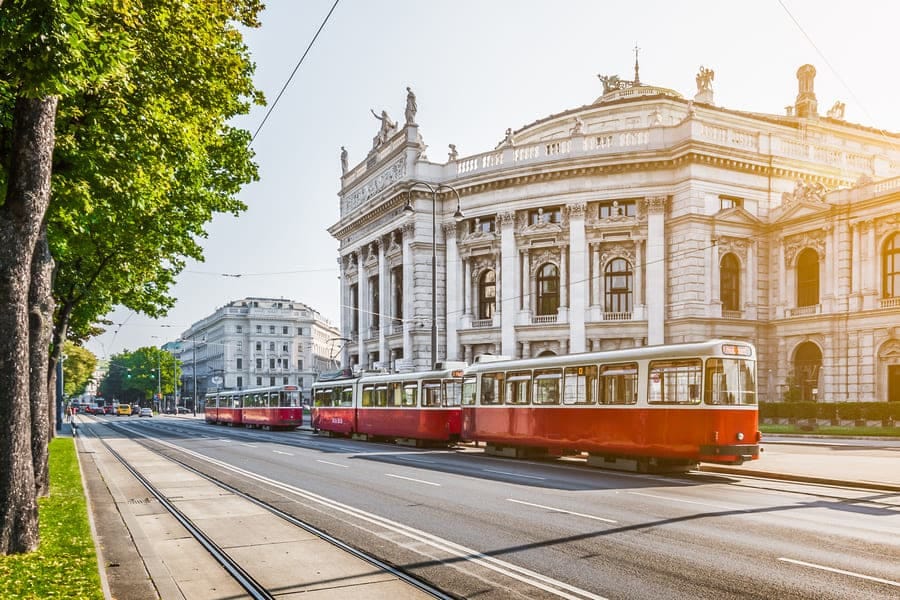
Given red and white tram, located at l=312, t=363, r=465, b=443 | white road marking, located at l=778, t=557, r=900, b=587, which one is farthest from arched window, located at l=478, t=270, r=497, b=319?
white road marking, located at l=778, t=557, r=900, b=587

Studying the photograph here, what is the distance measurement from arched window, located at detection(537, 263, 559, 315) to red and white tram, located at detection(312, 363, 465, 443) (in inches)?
602

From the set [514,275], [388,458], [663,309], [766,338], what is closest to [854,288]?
[766,338]

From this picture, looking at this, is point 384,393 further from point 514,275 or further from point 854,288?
point 854,288

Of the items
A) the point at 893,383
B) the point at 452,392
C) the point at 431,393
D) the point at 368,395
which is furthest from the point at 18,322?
the point at 893,383

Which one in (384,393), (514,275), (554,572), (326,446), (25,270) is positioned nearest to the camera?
(554,572)

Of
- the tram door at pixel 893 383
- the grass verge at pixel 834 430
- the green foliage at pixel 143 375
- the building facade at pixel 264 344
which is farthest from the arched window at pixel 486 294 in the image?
the green foliage at pixel 143 375

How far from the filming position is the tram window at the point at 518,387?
25516 mm

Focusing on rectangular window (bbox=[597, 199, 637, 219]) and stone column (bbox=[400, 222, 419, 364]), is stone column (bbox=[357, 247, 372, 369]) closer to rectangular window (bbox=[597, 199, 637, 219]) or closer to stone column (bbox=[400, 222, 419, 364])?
stone column (bbox=[400, 222, 419, 364])

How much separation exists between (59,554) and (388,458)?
16645 mm

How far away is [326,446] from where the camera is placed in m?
33.2

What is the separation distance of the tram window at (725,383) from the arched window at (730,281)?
2865 centimetres

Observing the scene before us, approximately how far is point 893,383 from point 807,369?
5380 millimetres

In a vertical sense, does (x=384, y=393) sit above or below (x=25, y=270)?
below

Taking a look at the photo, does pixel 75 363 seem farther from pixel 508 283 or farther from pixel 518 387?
pixel 518 387
